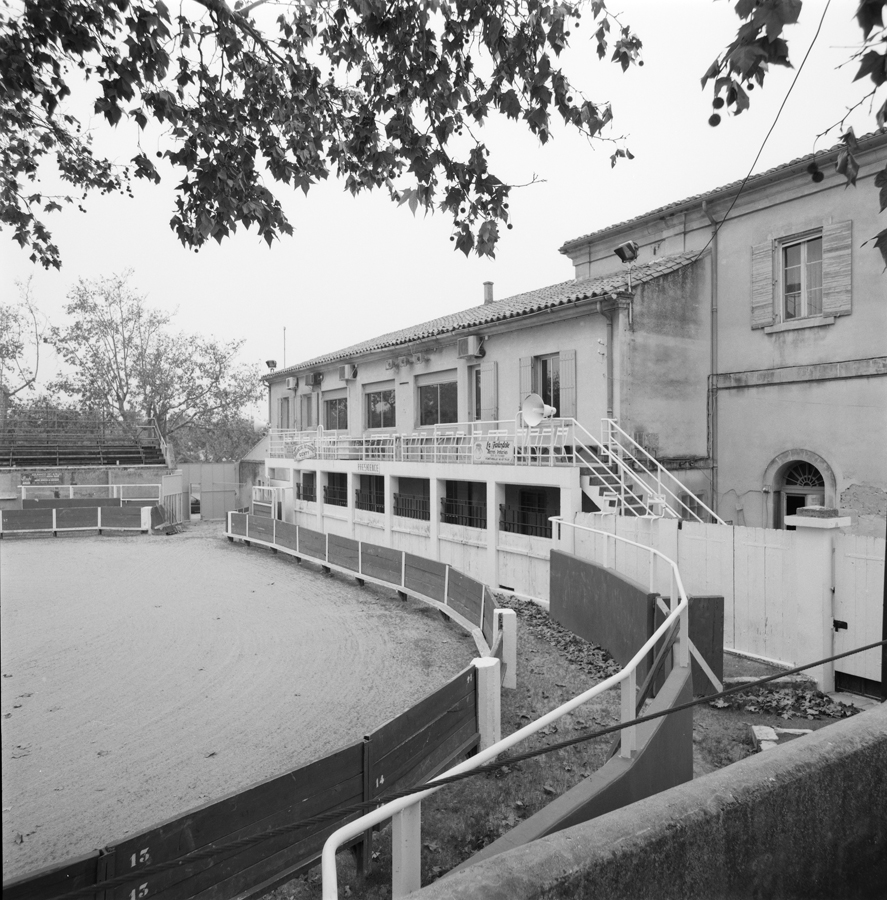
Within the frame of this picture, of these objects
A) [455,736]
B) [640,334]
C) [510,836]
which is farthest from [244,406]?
[510,836]

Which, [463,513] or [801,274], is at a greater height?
[801,274]

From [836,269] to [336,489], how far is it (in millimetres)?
18191

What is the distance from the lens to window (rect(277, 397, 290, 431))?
3297 cm

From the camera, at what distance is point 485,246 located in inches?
234

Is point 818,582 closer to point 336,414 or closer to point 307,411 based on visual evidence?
point 336,414

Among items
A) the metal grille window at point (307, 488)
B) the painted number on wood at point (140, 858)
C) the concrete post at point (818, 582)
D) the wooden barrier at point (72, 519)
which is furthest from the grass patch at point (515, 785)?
the wooden barrier at point (72, 519)

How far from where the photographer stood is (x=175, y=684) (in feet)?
31.6

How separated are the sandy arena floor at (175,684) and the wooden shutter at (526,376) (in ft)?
21.9

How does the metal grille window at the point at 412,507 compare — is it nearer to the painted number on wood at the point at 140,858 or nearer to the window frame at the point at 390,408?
the window frame at the point at 390,408

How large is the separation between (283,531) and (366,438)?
4.39m

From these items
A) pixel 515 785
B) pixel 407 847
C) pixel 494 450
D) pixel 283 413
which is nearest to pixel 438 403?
pixel 494 450

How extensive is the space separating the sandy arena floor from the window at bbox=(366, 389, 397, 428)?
325 inches

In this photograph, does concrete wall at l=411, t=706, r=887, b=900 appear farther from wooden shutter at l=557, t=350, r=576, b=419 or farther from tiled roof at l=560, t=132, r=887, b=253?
wooden shutter at l=557, t=350, r=576, b=419

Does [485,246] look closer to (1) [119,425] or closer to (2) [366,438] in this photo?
(2) [366,438]
